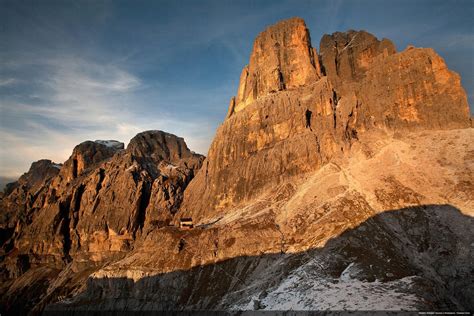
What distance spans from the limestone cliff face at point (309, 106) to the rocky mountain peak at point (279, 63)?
372mm

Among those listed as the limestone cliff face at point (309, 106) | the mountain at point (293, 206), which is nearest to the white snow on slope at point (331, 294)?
the mountain at point (293, 206)

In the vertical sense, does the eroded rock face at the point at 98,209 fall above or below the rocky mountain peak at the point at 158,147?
below

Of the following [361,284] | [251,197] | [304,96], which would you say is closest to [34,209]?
[251,197]

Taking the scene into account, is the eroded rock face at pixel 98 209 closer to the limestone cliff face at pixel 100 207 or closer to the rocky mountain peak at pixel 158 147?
the limestone cliff face at pixel 100 207

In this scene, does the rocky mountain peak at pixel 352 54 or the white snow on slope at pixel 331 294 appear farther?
the rocky mountain peak at pixel 352 54

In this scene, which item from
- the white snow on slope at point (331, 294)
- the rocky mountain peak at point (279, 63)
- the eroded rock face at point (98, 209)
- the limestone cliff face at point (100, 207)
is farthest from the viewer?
the limestone cliff face at point (100, 207)

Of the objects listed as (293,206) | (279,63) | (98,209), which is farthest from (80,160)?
(293,206)

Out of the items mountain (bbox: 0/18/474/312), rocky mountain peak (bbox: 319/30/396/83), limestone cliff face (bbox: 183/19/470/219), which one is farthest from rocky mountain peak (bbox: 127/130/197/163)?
rocky mountain peak (bbox: 319/30/396/83)

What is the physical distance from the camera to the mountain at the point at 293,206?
2484 inches

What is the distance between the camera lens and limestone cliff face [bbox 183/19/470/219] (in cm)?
10088

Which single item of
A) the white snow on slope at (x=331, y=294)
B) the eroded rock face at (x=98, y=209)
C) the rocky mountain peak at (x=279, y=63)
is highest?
the rocky mountain peak at (x=279, y=63)

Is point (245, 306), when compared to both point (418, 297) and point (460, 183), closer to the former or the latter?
point (418, 297)

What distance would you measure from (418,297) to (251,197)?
63543 millimetres

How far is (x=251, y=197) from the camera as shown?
108 metres
